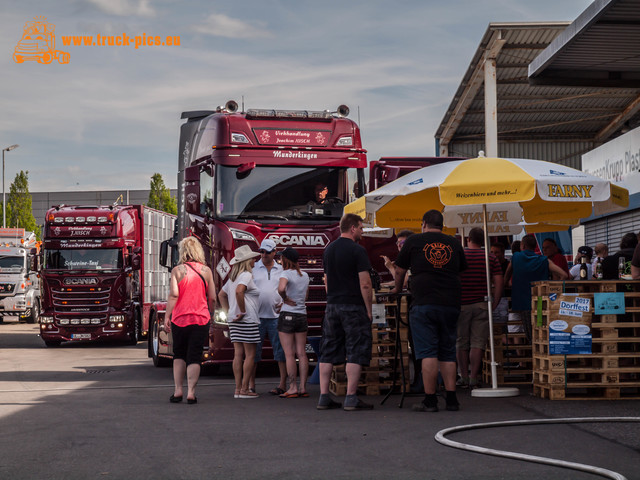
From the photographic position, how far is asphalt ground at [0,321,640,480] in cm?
661

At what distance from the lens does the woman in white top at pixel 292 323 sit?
11258 millimetres

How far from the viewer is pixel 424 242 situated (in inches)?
376

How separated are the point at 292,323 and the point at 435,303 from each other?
2.36m

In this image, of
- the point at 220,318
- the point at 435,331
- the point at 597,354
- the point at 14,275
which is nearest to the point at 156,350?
the point at 220,318

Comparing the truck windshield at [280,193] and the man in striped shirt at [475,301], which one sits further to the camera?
the truck windshield at [280,193]

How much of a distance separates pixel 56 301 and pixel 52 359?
13.9 feet

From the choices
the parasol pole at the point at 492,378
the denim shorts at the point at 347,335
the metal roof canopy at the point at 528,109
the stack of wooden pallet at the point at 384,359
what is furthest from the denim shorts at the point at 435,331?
the metal roof canopy at the point at 528,109

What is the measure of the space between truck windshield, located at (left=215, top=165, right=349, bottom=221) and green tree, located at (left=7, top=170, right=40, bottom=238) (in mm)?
57715

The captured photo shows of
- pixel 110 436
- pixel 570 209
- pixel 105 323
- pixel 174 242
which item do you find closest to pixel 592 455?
pixel 110 436

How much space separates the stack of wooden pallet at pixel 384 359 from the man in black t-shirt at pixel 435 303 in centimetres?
A: 155

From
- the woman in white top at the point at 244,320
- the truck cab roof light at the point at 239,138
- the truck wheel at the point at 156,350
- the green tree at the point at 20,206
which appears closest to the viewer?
the woman in white top at the point at 244,320

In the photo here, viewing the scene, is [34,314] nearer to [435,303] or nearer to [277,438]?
[435,303]

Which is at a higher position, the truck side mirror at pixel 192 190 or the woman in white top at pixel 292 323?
the truck side mirror at pixel 192 190

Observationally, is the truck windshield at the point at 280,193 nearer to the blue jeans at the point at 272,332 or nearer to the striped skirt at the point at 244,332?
the blue jeans at the point at 272,332
